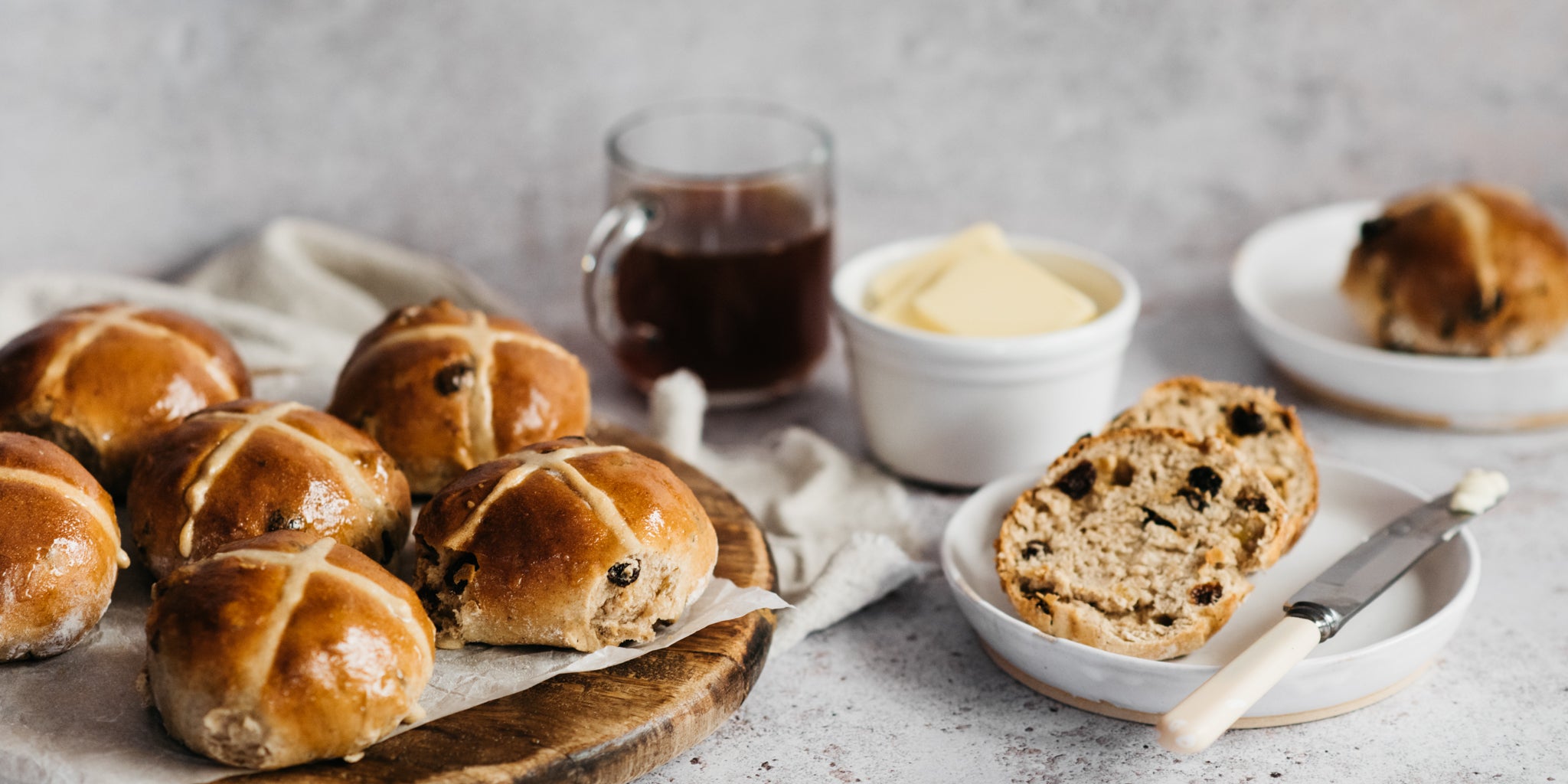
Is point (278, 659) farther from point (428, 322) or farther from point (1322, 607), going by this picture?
point (1322, 607)

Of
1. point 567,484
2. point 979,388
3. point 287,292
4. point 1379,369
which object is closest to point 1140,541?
→ point 979,388

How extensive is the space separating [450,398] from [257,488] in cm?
33

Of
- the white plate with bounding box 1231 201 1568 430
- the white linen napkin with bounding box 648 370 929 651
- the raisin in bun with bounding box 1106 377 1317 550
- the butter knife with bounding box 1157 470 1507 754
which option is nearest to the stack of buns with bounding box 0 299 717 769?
the white linen napkin with bounding box 648 370 929 651

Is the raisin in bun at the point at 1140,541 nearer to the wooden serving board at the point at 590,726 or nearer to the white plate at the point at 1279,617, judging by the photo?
the white plate at the point at 1279,617

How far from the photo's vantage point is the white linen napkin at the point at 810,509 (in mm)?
1899

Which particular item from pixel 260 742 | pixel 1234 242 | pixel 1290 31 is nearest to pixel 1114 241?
pixel 1234 242

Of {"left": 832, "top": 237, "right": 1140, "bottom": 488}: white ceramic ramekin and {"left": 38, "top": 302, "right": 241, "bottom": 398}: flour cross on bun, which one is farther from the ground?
{"left": 38, "top": 302, "right": 241, "bottom": 398}: flour cross on bun

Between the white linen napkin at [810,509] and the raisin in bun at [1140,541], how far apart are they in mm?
230

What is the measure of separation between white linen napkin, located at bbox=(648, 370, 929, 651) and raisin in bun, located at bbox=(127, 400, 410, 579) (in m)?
0.56

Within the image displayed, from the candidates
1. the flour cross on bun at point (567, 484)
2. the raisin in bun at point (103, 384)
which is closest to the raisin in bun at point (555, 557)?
the flour cross on bun at point (567, 484)

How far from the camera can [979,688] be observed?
5.80 ft

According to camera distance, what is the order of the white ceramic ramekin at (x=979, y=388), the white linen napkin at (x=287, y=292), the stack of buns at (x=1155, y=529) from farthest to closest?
the white linen napkin at (x=287, y=292) → the white ceramic ramekin at (x=979, y=388) → the stack of buns at (x=1155, y=529)

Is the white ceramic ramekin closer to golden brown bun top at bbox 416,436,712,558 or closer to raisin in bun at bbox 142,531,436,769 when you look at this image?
golden brown bun top at bbox 416,436,712,558

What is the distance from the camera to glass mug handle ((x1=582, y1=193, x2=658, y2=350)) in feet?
8.11
